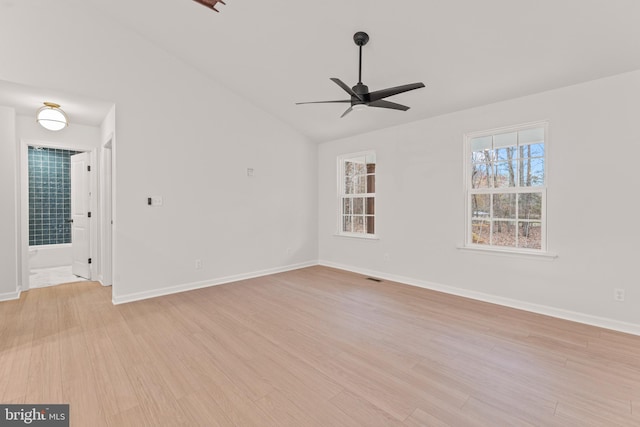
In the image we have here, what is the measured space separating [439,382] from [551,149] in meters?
2.92

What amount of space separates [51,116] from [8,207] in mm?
1318

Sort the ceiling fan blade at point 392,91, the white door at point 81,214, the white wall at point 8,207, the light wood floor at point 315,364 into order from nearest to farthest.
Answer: the light wood floor at point 315,364
the ceiling fan blade at point 392,91
the white wall at point 8,207
the white door at point 81,214

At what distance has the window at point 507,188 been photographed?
351cm

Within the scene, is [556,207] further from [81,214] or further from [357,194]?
[81,214]

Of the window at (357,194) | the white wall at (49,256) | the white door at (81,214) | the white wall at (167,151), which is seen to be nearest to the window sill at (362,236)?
the window at (357,194)

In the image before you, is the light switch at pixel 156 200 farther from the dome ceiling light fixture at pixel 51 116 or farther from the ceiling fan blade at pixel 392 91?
the ceiling fan blade at pixel 392 91

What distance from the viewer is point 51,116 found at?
3.92 meters

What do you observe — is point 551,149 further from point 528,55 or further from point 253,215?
point 253,215

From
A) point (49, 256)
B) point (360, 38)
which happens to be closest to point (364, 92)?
point (360, 38)

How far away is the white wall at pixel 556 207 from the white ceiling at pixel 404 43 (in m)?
0.22

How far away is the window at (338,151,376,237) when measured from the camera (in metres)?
5.40

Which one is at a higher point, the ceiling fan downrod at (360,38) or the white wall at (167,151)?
the ceiling fan downrod at (360,38)

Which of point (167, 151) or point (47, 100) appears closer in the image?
point (47, 100)

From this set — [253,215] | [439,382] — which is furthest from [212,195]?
[439,382]
